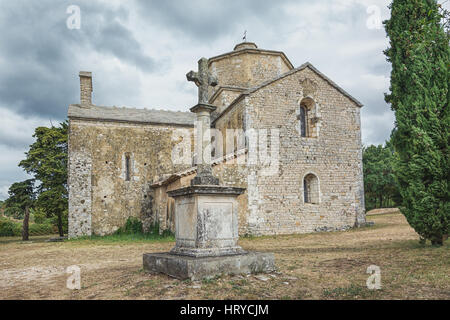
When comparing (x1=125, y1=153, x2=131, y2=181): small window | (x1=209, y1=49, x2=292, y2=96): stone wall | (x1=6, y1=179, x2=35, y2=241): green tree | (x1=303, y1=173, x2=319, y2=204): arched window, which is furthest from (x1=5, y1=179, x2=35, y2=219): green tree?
(x1=303, y1=173, x2=319, y2=204): arched window

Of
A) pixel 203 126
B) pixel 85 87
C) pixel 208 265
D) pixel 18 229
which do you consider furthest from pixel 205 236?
pixel 18 229

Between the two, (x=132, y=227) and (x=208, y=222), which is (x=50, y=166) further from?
(x=208, y=222)

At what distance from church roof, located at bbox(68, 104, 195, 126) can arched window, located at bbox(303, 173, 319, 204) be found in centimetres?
840

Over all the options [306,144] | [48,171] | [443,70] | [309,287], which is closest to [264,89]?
[306,144]

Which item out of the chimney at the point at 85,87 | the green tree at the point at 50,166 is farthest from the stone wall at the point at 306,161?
the green tree at the point at 50,166

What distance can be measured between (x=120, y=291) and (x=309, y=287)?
2895 mm

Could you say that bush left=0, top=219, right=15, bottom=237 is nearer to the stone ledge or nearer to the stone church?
the stone church

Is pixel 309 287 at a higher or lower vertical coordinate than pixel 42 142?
lower

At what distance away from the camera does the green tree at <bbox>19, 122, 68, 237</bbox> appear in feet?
64.7

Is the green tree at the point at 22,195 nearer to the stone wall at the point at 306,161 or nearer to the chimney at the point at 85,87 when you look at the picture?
the chimney at the point at 85,87

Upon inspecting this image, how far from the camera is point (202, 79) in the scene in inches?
269
